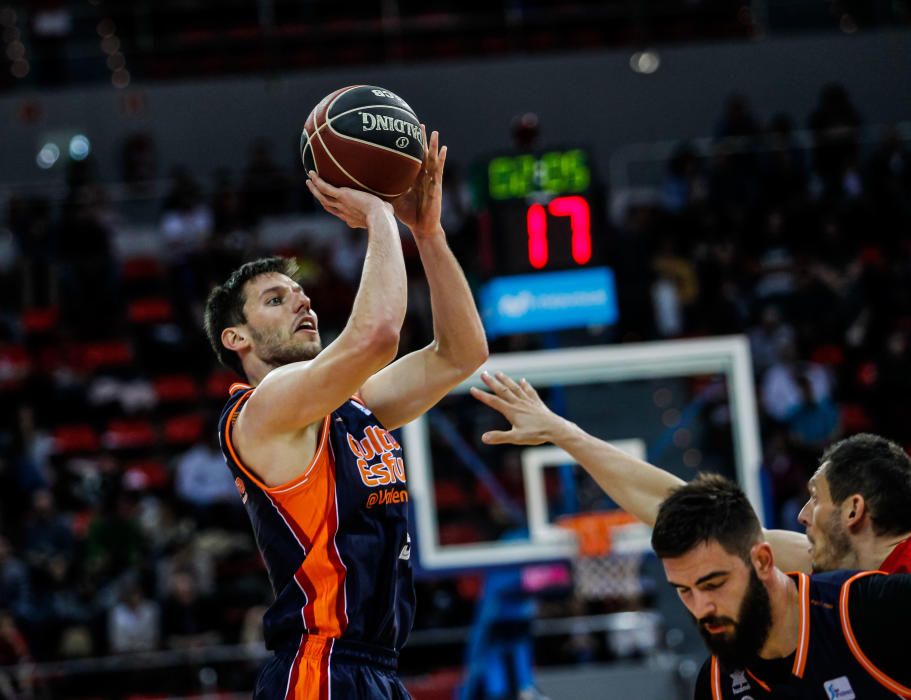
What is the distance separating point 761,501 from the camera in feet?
29.9

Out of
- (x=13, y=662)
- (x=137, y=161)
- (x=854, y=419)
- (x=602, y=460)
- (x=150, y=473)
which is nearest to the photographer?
(x=602, y=460)

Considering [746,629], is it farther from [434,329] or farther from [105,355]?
[105,355]

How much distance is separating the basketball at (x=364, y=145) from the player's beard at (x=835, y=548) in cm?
157

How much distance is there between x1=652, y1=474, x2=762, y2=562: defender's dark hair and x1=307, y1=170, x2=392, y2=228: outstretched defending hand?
3.89ft


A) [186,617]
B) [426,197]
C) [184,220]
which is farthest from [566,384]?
[184,220]

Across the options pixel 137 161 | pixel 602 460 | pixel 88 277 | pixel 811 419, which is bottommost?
pixel 811 419

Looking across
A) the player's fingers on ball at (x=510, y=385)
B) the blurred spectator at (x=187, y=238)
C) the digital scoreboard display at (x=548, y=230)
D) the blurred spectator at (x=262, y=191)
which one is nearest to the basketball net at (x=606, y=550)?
the digital scoreboard display at (x=548, y=230)

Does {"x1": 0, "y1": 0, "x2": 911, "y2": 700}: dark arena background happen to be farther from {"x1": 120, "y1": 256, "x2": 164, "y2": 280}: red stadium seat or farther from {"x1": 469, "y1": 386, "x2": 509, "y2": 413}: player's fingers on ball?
{"x1": 469, "y1": 386, "x2": 509, "y2": 413}: player's fingers on ball

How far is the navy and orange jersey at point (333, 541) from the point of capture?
3.89 meters

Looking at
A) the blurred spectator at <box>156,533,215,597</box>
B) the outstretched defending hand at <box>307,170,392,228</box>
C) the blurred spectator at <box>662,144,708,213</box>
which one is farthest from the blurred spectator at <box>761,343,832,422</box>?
the outstretched defending hand at <box>307,170,392,228</box>

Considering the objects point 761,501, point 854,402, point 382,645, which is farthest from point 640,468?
point 854,402

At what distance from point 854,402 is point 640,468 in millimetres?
9581

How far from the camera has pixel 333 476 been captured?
12.9 feet

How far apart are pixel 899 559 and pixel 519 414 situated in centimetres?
129
